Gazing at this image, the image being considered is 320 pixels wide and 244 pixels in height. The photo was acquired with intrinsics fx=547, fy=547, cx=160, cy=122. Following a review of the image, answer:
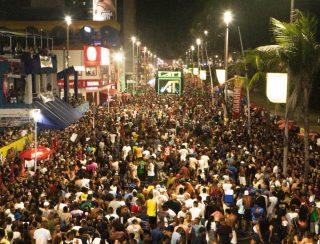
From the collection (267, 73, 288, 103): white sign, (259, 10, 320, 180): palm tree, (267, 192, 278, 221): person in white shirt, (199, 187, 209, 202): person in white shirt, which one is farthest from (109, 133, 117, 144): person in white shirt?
(267, 192, 278, 221): person in white shirt

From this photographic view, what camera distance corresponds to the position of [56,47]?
51469 mm

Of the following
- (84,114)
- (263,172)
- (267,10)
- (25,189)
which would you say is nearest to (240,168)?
(263,172)

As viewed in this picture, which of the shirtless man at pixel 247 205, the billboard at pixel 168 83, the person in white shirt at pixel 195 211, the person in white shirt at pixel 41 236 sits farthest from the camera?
the billboard at pixel 168 83

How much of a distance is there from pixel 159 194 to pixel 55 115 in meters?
13.0

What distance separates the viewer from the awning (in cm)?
2464

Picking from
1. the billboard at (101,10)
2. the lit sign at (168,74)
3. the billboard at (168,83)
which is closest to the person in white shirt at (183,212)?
the billboard at (168,83)

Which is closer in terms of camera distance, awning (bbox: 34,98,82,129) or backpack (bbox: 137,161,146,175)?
backpack (bbox: 137,161,146,175)

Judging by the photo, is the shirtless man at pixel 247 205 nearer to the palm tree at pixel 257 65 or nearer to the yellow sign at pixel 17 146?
the palm tree at pixel 257 65

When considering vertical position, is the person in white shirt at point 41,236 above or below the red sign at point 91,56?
below

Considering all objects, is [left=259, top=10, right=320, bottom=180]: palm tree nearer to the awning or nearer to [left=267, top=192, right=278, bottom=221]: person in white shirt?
[left=267, top=192, right=278, bottom=221]: person in white shirt

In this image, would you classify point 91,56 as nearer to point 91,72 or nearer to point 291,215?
point 91,72

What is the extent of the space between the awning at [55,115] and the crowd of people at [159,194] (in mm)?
818

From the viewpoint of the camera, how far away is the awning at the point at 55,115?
970 inches

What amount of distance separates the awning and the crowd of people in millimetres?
818
